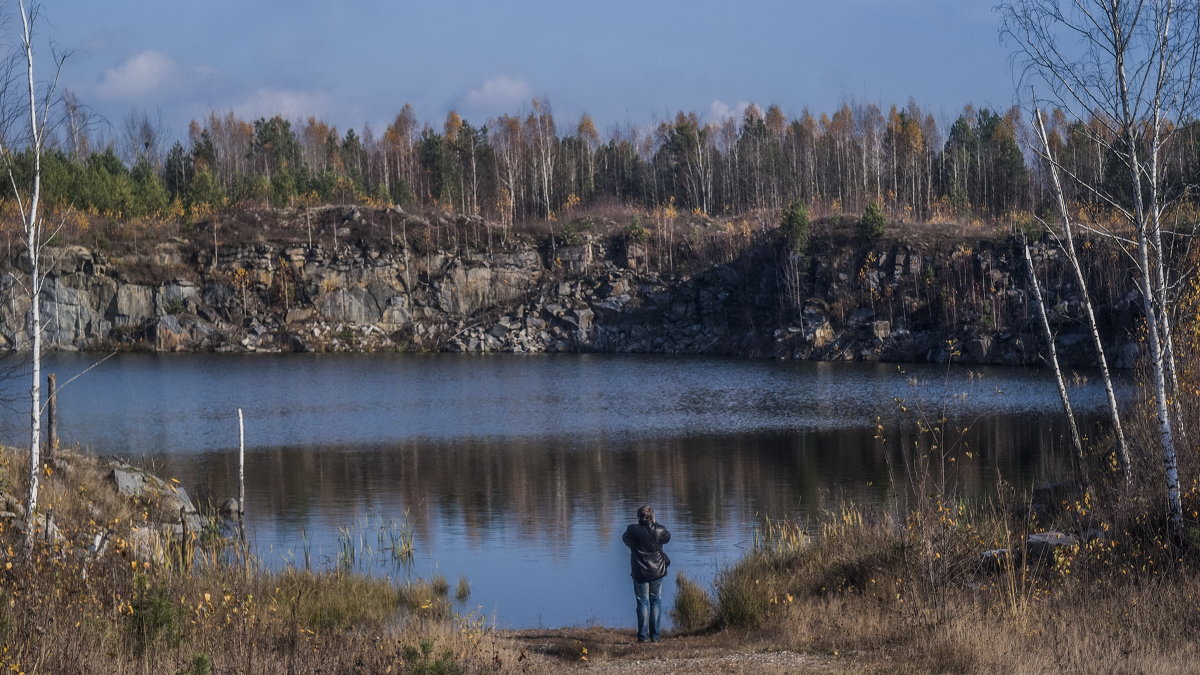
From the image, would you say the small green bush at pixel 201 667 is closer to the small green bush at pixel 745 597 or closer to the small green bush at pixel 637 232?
the small green bush at pixel 745 597

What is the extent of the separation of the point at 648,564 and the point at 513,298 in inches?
3317

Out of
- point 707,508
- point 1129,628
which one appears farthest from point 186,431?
point 1129,628

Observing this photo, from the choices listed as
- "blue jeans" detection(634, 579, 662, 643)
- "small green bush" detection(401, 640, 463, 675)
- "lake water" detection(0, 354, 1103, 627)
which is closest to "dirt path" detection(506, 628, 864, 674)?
"blue jeans" detection(634, 579, 662, 643)

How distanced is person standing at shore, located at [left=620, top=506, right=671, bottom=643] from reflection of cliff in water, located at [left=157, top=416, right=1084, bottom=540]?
8.81 meters

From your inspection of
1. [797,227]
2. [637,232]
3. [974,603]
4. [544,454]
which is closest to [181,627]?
[974,603]

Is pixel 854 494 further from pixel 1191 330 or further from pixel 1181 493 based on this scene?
pixel 1181 493

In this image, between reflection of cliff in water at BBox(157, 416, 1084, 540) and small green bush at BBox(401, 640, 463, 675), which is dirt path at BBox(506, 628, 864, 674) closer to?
small green bush at BBox(401, 640, 463, 675)

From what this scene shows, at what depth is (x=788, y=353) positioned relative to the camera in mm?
81938

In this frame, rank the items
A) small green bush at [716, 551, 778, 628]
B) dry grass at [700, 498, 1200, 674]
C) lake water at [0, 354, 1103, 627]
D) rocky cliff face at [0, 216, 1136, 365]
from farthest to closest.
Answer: rocky cliff face at [0, 216, 1136, 365] → lake water at [0, 354, 1103, 627] → small green bush at [716, 551, 778, 628] → dry grass at [700, 498, 1200, 674]

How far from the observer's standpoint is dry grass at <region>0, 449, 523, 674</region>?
339 inches

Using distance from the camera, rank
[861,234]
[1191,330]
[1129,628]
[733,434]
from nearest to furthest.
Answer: [1129,628]
[1191,330]
[733,434]
[861,234]

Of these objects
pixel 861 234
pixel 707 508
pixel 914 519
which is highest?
pixel 861 234

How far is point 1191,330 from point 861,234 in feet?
236

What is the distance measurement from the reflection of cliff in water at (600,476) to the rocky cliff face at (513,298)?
147 ft
